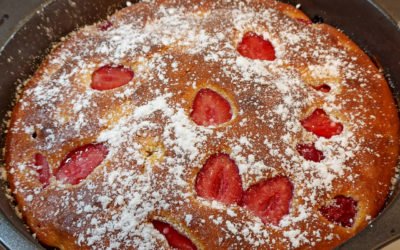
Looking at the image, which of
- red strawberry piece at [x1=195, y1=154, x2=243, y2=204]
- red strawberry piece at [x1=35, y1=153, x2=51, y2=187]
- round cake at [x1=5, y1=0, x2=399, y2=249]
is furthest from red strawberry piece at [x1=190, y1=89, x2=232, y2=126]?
red strawberry piece at [x1=35, y1=153, x2=51, y2=187]

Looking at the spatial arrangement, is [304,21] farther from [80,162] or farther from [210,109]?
[80,162]

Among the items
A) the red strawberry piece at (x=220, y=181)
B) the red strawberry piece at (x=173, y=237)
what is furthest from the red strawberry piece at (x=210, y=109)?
the red strawberry piece at (x=173, y=237)

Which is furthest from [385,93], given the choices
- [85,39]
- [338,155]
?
[85,39]

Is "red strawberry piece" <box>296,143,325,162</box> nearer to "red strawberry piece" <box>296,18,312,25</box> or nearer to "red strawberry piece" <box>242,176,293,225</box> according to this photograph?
"red strawberry piece" <box>242,176,293,225</box>

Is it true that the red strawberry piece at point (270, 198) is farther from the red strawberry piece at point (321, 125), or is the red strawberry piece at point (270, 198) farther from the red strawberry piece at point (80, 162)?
the red strawberry piece at point (80, 162)

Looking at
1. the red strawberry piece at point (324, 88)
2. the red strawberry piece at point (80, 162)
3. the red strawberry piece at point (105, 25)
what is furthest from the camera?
the red strawberry piece at point (105, 25)

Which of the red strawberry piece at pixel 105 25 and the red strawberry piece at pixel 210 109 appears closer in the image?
the red strawberry piece at pixel 210 109
